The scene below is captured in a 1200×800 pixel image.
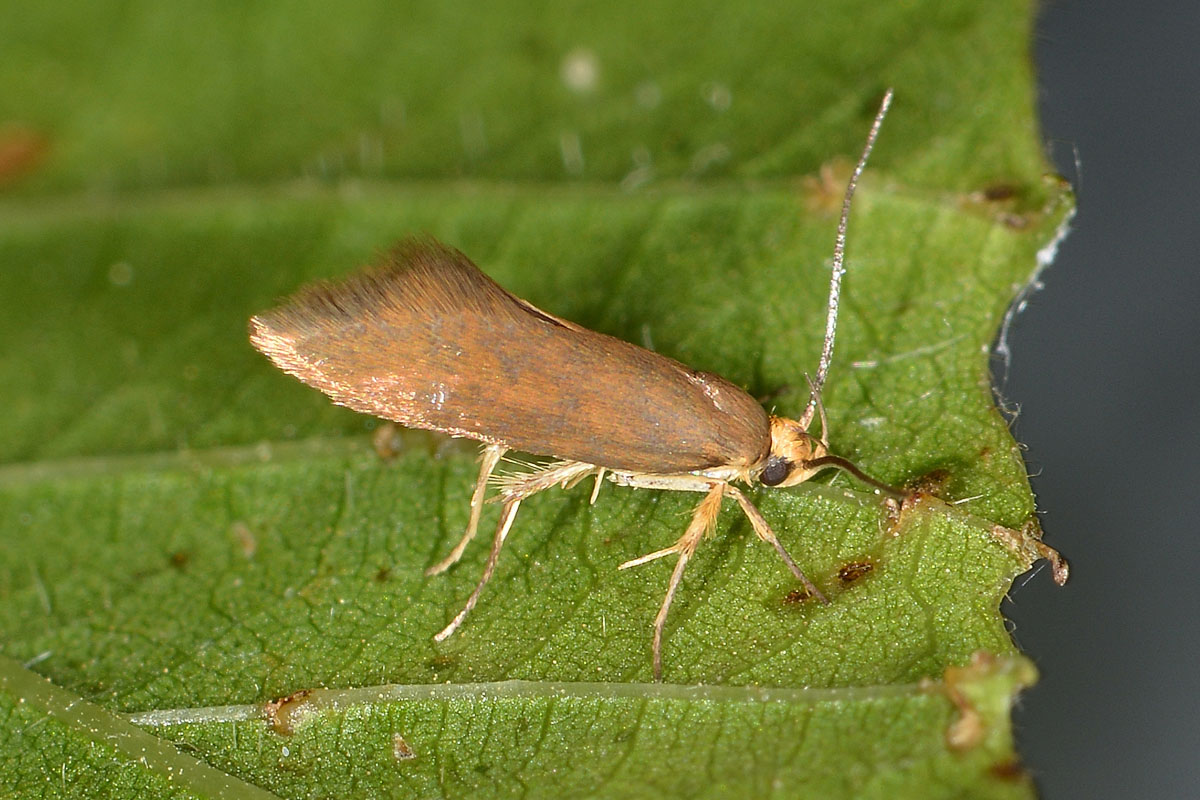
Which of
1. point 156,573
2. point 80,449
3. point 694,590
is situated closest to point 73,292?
point 80,449

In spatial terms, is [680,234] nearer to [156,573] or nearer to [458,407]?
[458,407]

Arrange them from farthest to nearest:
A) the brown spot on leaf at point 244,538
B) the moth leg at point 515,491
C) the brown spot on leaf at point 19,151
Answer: the brown spot on leaf at point 19,151 < the brown spot on leaf at point 244,538 < the moth leg at point 515,491

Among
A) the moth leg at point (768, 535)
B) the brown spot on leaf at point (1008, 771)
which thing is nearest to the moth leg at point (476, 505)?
the moth leg at point (768, 535)

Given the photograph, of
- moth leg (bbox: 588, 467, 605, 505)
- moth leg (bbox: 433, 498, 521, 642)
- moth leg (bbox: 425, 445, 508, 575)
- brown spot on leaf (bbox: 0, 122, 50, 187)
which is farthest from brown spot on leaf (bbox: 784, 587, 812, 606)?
brown spot on leaf (bbox: 0, 122, 50, 187)

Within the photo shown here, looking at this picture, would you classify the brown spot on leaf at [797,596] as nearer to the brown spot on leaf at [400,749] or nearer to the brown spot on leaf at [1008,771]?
the brown spot on leaf at [1008,771]

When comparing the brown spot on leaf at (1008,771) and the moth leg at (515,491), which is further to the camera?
the moth leg at (515,491)

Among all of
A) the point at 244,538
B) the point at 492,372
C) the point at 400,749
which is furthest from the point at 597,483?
the point at 244,538

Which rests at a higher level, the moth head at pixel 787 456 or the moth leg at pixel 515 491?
the moth head at pixel 787 456
